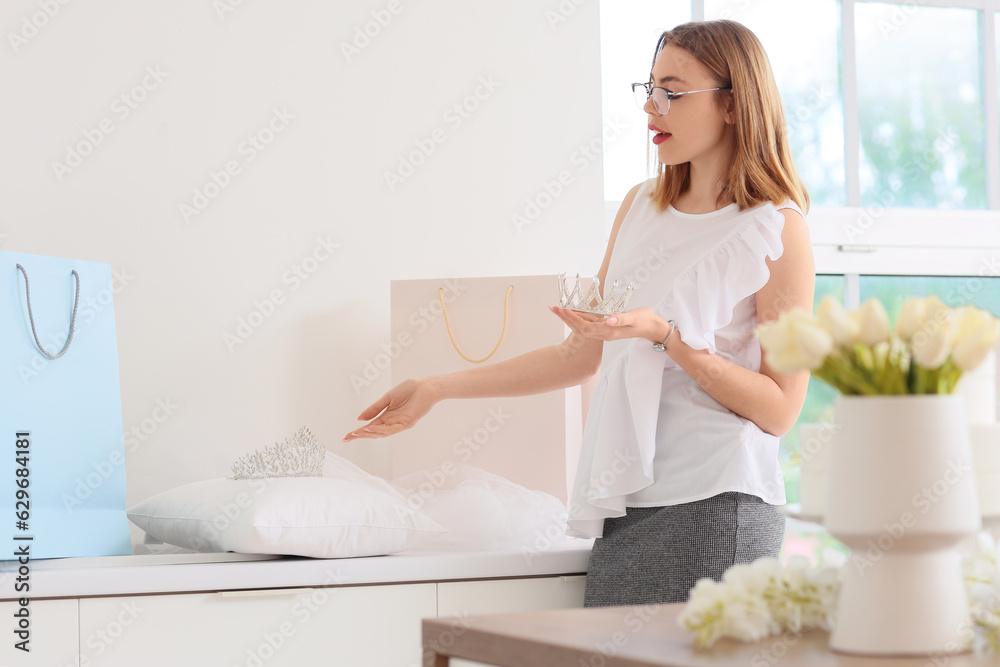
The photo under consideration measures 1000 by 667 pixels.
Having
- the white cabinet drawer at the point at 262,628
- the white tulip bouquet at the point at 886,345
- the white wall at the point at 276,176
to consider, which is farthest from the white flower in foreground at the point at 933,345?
the white wall at the point at 276,176

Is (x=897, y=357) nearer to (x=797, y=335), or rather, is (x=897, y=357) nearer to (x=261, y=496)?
(x=797, y=335)

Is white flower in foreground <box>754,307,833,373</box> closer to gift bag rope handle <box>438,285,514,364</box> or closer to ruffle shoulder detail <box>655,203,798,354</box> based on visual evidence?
ruffle shoulder detail <box>655,203,798,354</box>

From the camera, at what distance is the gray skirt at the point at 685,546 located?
1.30 meters

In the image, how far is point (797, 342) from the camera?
704 millimetres

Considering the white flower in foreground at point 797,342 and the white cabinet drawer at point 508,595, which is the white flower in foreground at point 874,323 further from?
the white cabinet drawer at point 508,595

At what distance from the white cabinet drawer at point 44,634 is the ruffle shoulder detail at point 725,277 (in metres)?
0.90

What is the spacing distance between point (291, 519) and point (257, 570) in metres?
0.08

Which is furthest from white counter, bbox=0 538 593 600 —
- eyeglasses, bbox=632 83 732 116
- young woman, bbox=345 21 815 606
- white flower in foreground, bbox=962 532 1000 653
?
white flower in foreground, bbox=962 532 1000 653

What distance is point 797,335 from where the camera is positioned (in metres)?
0.70

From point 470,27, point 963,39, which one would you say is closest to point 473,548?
point 470,27

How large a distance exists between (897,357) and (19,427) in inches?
45.9

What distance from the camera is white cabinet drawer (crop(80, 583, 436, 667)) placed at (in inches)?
51.3

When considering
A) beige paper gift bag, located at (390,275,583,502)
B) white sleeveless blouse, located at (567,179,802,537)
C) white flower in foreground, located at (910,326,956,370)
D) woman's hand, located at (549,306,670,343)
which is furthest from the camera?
beige paper gift bag, located at (390,275,583,502)

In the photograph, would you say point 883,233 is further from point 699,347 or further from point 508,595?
point 508,595
